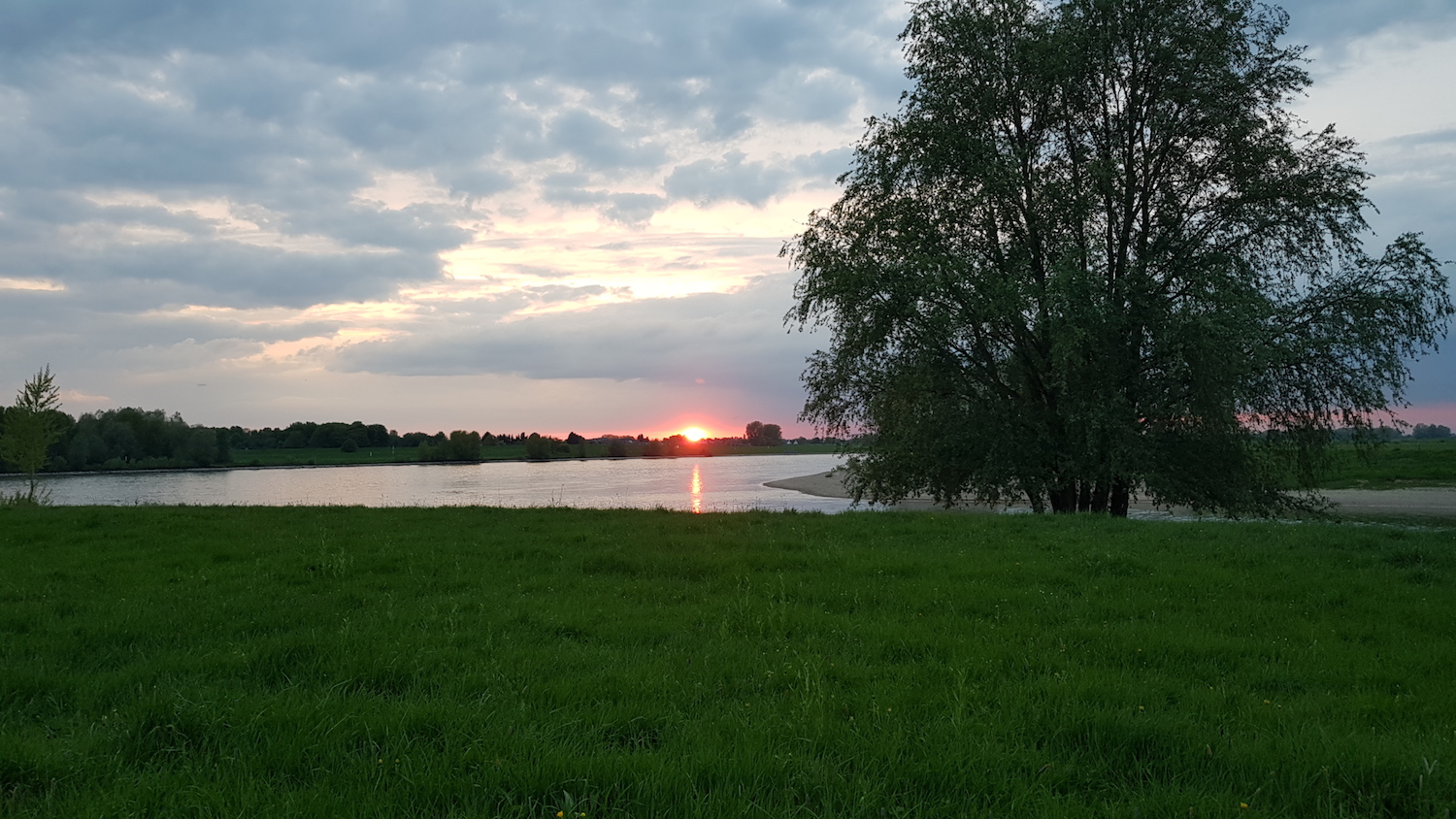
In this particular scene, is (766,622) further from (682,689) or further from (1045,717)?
(1045,717)

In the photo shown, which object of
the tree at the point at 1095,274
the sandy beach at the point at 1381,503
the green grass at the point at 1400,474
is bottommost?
the sandy beach at the point at 1381,503

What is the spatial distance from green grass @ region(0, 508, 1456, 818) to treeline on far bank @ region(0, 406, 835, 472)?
52044 mm

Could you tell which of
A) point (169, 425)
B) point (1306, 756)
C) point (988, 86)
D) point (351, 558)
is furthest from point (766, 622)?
point (169, 425)

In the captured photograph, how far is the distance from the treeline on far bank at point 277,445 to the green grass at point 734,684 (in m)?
52.0

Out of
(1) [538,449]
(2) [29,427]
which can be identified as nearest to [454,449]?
(1) [538,449]

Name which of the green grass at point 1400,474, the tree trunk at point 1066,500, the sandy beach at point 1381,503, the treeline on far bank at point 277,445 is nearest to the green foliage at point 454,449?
the treeline on far bank at point 277,445

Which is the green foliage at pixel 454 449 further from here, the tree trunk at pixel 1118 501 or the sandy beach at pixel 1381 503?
the tree trunk at pixel 1118 501

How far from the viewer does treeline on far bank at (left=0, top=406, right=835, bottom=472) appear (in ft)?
324

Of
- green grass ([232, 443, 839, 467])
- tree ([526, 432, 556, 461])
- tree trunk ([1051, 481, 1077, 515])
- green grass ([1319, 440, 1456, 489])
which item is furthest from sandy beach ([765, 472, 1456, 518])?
tree ([526, 432, 556, 461])

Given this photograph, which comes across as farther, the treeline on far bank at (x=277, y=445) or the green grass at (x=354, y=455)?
the green grass at (x=354, y=455)

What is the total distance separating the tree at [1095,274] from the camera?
20.3m

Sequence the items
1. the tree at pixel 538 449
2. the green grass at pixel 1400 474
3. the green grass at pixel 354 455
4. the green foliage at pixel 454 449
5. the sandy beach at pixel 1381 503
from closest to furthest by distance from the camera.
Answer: the sandy beach at pixel 1381 503 < the green grass at pixel 1400 474 < the green grass at pixel 354 455 < the green foliage at pixel 454 449 < the tree at pixel 538 449

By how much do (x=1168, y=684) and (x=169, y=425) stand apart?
133m

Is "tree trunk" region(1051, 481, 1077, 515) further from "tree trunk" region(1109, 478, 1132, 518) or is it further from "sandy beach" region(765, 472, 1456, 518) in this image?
"sandy beach" region(765, 472, 1456, 518)
